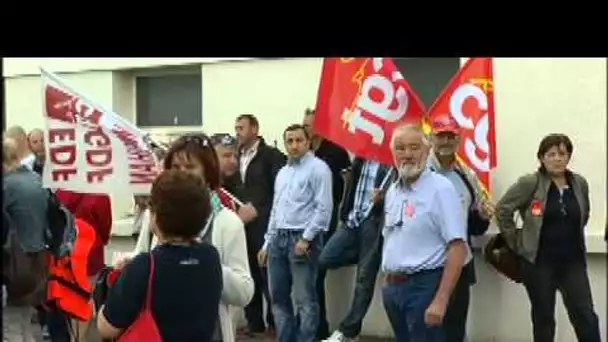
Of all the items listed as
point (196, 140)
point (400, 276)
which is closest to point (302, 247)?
point (400, 276)

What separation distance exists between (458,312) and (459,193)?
791mm

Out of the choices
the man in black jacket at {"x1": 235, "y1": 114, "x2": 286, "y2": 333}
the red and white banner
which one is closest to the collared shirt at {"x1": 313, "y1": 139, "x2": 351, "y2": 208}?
the man in black jacket at {"x1": 235, "y1": 114, "x2": 286, "y2": 333}

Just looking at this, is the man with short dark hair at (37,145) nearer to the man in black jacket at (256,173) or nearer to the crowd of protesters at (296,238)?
the crowd of protesters at (296,238)

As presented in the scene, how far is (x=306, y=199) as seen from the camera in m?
8.28

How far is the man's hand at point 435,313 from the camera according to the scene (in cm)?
567

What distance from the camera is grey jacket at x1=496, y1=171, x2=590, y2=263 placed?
7.12m

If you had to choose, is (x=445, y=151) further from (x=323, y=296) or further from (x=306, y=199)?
(x=323, y=296)

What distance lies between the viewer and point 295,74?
30.7 feet

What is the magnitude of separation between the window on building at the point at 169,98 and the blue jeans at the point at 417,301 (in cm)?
481

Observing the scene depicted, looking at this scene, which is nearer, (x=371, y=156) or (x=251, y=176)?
(x=371, y=156)

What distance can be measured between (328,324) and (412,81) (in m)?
2.15
